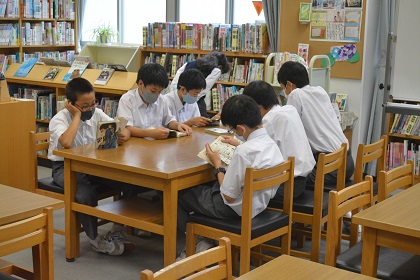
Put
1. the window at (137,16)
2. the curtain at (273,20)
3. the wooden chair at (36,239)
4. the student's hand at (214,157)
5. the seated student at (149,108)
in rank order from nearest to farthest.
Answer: the wooden chair at (36,239) < the student's hand at (214,157) < the seated student at (149,108) < the curtain at (273,20) < the window at (137,16)

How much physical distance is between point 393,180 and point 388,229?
943mm

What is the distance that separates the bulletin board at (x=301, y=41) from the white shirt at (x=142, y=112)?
6.80 ft

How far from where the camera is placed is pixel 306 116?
4.20m

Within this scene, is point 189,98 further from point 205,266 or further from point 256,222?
point 205,266

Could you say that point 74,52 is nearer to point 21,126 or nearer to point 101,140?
point 21,126

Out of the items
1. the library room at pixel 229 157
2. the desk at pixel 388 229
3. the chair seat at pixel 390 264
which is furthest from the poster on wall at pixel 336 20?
the desk at pixel 388 229

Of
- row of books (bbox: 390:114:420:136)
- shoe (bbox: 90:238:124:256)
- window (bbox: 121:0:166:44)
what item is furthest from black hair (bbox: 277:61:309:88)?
window (bbox: 121:0:166:44)

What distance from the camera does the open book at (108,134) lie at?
3684mm

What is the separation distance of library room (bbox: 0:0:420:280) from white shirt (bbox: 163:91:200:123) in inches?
0.5

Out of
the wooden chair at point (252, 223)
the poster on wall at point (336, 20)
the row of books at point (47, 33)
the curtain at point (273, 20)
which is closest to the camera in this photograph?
the wooden chair at point (252, 223)

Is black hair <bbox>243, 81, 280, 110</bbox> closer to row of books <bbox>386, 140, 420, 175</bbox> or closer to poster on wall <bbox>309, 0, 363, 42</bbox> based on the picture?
poster on wall <bbox>309, 0, 363, 42</bbox>

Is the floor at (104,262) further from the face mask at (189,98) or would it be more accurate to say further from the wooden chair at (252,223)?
the face mask at (189,98)

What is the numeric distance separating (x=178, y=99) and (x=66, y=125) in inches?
40.8

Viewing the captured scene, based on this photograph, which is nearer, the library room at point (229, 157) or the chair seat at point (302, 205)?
the library room at point (229, 157)
